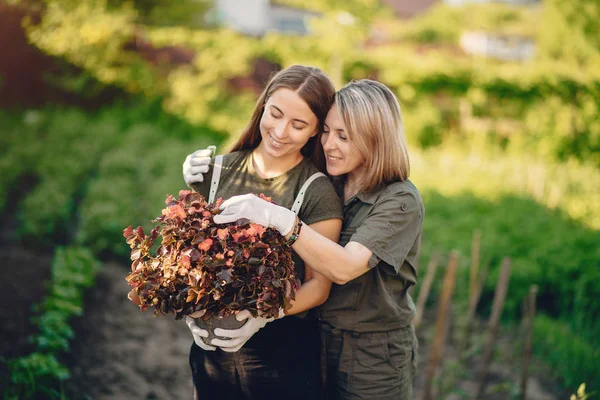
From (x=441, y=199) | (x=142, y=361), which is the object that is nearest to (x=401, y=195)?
(x=142, y=361)

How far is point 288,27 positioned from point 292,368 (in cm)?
2491

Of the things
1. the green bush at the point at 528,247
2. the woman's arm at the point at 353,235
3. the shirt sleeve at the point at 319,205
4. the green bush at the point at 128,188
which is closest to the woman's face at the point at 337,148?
the shirt sleeve at the point at 319,205

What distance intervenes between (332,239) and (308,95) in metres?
0.58

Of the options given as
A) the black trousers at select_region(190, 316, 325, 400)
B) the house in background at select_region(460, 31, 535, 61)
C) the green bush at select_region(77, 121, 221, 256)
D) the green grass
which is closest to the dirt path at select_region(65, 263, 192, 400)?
the green grass

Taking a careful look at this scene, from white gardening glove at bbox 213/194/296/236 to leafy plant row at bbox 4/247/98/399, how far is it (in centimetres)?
180

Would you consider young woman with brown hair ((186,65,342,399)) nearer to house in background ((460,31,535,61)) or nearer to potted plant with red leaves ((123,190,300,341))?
potted plant with red leaves ((123,190,300,341))

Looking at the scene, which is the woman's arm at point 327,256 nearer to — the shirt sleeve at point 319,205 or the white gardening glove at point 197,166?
the shirt sleeve at point 319,205

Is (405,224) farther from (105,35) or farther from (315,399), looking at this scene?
(105,35)

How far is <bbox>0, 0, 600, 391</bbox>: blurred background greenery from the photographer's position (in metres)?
5.80

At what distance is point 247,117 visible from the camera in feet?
34.9

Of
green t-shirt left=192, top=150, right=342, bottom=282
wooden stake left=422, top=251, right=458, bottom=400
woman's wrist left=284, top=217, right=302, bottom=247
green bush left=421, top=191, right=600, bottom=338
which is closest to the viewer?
woman's wrist left=284, top=217, right=302, bottom=247

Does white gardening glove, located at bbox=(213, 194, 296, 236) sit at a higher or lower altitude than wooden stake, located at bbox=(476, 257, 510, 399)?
higher

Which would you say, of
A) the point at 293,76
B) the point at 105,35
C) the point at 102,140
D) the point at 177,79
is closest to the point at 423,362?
the point at 293,76

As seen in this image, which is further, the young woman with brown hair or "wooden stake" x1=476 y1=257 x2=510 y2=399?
"wooden stake" x1=476 y1=257 x2=510 y2=399
